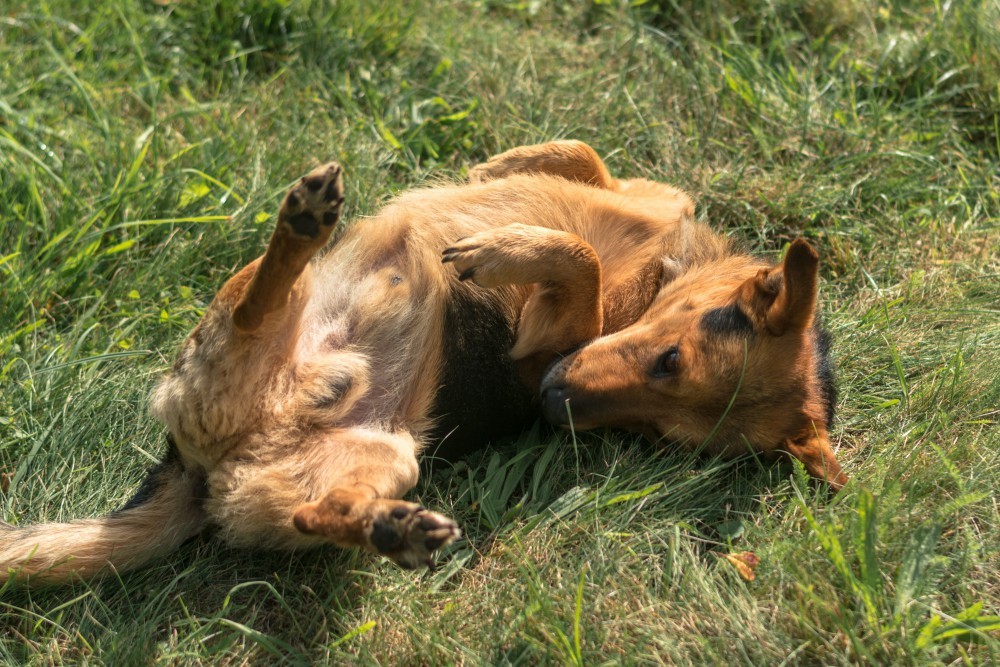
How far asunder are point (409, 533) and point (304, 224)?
4.06 ft

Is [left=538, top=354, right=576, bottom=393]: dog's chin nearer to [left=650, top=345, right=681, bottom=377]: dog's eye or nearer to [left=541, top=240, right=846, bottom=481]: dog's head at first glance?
[left=541, top=240, right=846, bottom=481]: dog's head

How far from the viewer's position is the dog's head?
3631 millimetres

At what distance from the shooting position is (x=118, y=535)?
3.32 metres

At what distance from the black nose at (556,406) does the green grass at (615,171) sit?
238 mm

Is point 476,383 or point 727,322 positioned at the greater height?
point 727,322

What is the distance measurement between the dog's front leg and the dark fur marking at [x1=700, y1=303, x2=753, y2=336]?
482mm

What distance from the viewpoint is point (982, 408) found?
384 cm

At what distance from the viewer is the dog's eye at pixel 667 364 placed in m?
3.64

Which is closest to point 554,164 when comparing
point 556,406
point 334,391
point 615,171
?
point 615,171

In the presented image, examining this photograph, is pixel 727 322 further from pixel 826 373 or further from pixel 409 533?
pixel 409 533

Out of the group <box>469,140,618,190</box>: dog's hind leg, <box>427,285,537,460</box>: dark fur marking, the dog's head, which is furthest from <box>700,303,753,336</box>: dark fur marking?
<box>469,140,618,190</box>: dog's hind leg

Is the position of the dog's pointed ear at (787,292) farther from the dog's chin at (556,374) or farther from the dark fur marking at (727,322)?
the dog's chin at (556,374)

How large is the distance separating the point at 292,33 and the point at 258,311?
285 centimetres

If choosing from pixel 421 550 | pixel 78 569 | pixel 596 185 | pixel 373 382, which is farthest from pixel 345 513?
pixel 596 185
